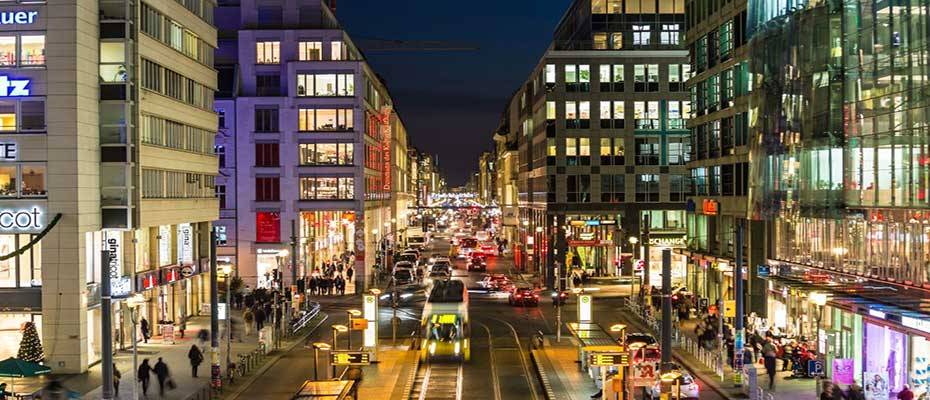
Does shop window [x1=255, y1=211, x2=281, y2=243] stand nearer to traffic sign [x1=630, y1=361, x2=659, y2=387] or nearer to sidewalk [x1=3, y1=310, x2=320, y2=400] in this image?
sidewalk [x1=3, y1=310, x2=320, y2=400]

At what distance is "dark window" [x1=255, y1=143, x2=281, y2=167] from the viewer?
86.2 m

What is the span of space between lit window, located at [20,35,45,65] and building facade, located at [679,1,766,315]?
3444cm

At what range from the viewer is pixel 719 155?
6291 centimetres

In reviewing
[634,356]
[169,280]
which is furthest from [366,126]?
[634,356]

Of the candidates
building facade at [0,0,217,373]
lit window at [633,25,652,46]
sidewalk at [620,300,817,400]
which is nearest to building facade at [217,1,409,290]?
lit window at [633,25,652,46]

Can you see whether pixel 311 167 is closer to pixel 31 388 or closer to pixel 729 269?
pixel 729 269

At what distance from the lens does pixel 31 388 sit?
3859 cm

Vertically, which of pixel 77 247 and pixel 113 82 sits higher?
pixel 113 82

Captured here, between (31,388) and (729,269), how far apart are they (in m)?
37.2

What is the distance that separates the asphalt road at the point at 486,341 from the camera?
1549 inches

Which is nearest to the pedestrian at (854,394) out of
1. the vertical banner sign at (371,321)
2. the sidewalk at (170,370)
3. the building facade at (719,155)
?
the vertical banner sign at (371,321)

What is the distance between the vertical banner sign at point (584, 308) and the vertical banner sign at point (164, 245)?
76.5 ft

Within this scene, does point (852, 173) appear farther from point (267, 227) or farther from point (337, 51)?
point (337, 51)

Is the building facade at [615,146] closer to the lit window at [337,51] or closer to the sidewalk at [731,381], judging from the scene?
the lit window at [337,51]
